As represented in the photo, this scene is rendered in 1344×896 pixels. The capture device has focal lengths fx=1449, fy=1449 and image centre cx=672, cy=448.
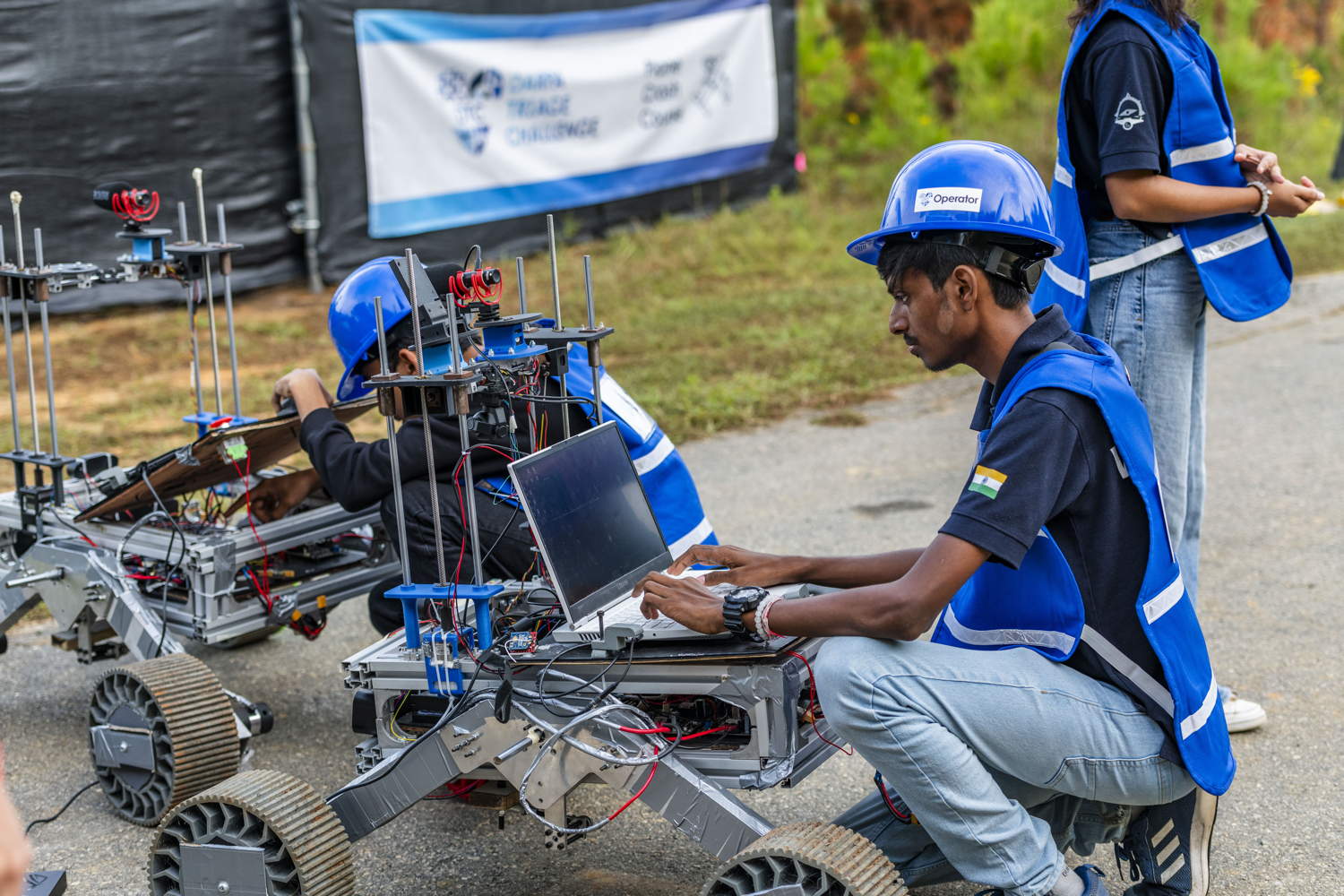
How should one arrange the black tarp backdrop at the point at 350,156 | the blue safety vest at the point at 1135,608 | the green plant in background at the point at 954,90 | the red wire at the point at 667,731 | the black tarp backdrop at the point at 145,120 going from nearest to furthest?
the blue safety vest at the point at 1135,608, the red wire at the point at 667,731, the black tarp backdrop at the point at 145,120, the black tarp backdrop at the point at 350,156, the green plant in background at the point at 954,90

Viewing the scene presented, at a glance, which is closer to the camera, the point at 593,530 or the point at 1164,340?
the point at 593,530

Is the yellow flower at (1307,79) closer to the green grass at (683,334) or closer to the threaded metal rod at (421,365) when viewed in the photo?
the green grass at (683,334)

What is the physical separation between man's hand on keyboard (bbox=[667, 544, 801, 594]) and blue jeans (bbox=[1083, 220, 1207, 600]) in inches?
48.0

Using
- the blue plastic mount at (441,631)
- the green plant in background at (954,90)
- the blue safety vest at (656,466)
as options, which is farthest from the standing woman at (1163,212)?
the green plant in background at (954,90)

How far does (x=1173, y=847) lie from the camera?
3.18m

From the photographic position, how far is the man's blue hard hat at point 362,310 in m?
4.05

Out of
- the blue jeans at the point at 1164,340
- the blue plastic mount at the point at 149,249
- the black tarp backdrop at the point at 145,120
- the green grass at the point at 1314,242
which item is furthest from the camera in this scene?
the green grass at the point at 1314,242

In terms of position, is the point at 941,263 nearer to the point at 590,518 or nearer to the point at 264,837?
the point at 590,518

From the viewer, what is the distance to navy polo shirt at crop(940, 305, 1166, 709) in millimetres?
2756

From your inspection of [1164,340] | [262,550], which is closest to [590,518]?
[262,550]

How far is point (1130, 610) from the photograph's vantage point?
2.90 meters

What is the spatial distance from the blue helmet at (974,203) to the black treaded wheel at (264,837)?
1784 millimetres

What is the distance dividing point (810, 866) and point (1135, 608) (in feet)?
2.71

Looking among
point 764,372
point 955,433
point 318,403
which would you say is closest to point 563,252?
point 764,372
